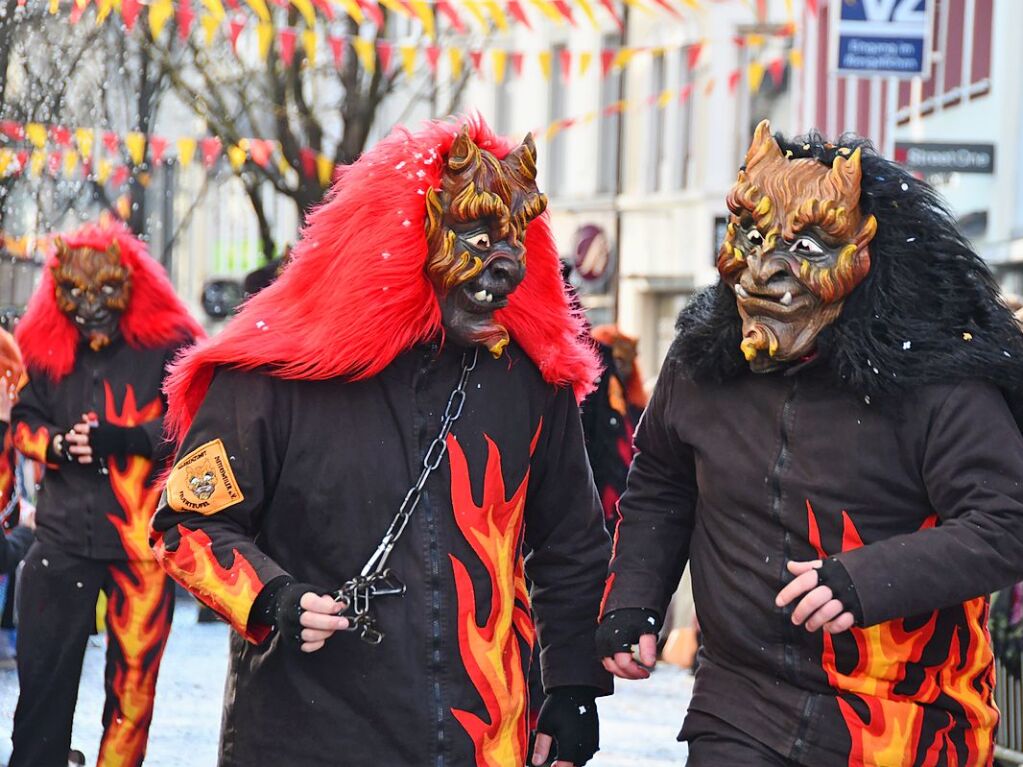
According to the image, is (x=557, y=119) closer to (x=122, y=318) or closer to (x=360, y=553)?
(x=122, y=318)

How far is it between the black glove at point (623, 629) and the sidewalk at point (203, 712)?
3.85 meters

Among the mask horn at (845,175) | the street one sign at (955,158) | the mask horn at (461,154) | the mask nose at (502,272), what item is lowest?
the street one sign at (955,158)

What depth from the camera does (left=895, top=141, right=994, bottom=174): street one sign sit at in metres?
13.5

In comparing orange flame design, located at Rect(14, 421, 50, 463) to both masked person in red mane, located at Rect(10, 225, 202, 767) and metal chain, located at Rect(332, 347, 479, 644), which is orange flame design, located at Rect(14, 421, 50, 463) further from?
metal chain, located at Rect(332, 347, 479, 644)

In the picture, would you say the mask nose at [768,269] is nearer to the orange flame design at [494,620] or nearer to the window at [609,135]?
the orange flame design at [494,620]

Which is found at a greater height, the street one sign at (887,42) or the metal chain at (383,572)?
the street one sign at (887,42)

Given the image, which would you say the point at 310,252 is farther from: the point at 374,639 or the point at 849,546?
the point at 849,546

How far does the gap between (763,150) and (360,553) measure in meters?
1.16

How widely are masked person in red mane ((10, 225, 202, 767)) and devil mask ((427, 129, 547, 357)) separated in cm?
295

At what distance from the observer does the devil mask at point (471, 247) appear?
162 inches

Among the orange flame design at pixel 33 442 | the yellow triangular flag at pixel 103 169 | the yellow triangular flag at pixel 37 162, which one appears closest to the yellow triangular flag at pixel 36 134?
the yellow triangular flag at pixel 37 162

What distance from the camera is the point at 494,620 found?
4.04 metres

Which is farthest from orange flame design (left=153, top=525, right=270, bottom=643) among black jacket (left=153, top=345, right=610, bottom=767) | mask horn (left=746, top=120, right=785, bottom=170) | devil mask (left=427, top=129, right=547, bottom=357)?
mask horn (left=746, top=120, right=785, bottom=170)

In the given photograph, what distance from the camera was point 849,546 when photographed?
404 centimetres
